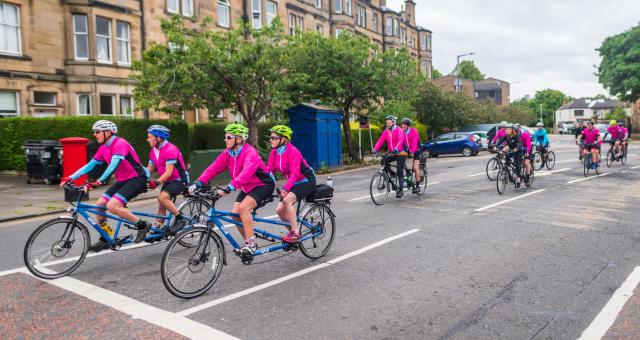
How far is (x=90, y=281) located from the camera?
6078mm

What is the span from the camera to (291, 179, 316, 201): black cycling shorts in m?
6.77

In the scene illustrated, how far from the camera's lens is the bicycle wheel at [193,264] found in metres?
5.25

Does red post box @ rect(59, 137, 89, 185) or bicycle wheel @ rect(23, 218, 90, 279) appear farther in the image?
red post box @ rect(59, 137, 89, 185)

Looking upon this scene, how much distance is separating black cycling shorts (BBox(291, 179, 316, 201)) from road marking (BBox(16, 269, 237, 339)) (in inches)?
92.0

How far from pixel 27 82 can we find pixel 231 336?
792 inches

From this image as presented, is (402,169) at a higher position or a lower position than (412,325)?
higher

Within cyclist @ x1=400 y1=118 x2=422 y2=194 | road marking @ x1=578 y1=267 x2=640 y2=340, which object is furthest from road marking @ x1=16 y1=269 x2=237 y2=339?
cyclist @ x1=400 y1=118 x2=422 y2=194

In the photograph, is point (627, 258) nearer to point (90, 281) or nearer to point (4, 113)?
point (90, 281)

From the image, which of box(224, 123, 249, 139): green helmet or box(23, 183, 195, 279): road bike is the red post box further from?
box(224, 123, 249, 139): green helmet

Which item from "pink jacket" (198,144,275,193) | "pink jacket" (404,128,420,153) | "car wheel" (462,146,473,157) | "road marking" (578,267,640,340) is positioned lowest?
"road marking" (578,267,640,340)

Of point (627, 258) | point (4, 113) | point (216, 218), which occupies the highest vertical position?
point (4, 113)

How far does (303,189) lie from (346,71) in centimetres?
1817

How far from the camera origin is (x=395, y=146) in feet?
41.1

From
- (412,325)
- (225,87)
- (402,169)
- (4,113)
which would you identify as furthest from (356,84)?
(412,325)
